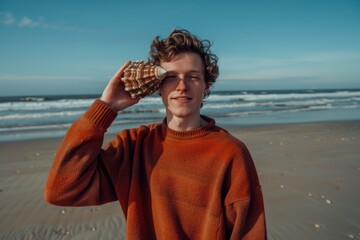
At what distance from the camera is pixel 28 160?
338 inches

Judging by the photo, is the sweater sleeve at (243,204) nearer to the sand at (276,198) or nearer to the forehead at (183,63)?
the forehead at (183,63)

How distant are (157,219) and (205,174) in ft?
1.49

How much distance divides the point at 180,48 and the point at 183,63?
0.11 metres

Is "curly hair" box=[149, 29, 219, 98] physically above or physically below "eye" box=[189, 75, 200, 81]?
above

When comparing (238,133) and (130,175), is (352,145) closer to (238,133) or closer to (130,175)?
(238,133)

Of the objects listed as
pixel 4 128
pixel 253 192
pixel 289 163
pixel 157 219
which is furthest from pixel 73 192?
pixel 4 128

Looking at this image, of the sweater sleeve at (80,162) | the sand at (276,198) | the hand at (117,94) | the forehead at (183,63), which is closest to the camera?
the sweater sleeve at (80,162)

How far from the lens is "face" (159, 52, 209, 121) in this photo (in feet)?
7.16

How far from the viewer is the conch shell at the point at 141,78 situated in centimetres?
199

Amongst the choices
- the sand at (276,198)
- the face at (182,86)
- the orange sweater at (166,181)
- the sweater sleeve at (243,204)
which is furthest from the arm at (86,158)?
the sand at (276,198)

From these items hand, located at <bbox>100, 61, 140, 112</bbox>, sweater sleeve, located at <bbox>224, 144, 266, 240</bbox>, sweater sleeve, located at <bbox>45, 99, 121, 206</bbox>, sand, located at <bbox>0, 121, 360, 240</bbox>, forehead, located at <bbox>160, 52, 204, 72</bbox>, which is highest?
forehead, located at <bbox>160, 52, 204, 72</bbox>

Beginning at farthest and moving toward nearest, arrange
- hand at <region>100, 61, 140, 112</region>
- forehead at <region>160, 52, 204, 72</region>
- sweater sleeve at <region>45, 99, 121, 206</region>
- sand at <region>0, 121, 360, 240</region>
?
sand at <region>0, 121, 360, 240</region> → forehead at <region>160, 52, 204, 72</region> → hand at <region>100, 61, 140, 112</region> → sweater sleeve at <region>45, 99, 121, 206</region>

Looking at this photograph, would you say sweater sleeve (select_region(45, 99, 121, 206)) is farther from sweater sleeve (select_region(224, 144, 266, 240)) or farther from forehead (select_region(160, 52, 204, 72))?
sweater sleeve (select_region(224, 144, 266, 240))

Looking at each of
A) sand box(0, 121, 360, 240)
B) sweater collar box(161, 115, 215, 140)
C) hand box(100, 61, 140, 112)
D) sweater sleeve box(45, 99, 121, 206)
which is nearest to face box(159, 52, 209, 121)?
sweater collar box(161, 115, 215, 140)
